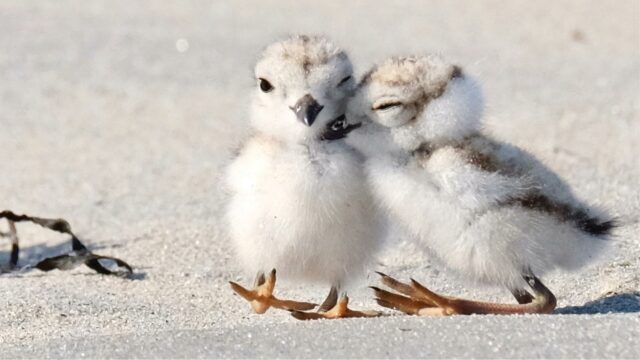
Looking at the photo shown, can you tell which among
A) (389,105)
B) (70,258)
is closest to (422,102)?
(389,105)

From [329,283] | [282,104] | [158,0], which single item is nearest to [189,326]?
[329,283]

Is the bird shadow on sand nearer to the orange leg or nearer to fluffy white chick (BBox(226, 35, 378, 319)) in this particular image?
the orange leg

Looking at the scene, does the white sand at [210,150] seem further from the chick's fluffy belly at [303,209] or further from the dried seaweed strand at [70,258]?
the chick's fluffy belly at [303,209]

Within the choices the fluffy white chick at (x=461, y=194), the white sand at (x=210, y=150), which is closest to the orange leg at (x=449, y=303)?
the fluffy white chick at (x=461, y=194)

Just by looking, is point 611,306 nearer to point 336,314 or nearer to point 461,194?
point 461,194

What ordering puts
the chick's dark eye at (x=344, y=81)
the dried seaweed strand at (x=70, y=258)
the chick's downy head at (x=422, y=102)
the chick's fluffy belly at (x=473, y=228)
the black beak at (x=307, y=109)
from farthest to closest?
1. the dried seaweed strand at (x=70, y=258)
2. the chick's dark eye at (x=344, y=81)
3. the black beak at (x=307, y=109)
4. the chick's downy head at (x=422, y=102)
5. the chick's fluffy belly at (x=473, y=228)
